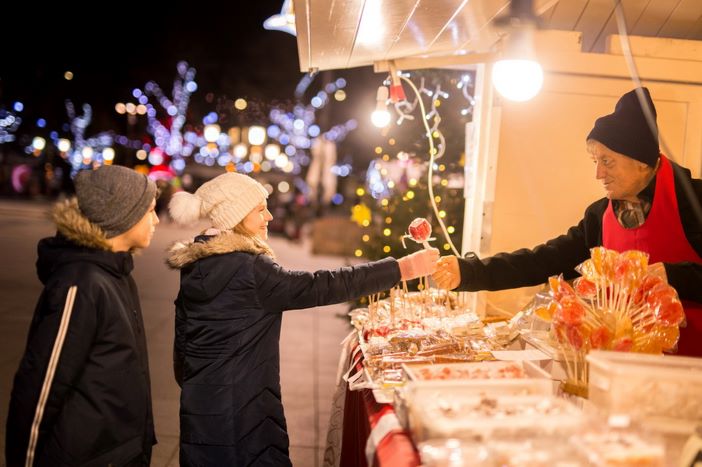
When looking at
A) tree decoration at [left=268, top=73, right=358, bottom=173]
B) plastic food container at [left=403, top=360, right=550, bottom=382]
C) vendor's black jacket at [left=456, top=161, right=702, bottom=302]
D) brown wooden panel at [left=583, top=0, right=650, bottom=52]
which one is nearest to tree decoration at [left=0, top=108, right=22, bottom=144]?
tree decoration at [left=268, top=73, right=358, bottom=173]

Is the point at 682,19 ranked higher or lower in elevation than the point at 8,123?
lower

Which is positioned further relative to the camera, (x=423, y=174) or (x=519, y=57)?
(x=423, y=174)

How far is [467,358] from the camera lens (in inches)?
A: 126

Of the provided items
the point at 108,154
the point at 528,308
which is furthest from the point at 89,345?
the point at 108,154

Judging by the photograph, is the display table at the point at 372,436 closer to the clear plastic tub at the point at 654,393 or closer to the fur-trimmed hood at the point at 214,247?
the clear plastic tub at the point at 654,393

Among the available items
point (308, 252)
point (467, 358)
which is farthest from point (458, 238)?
point (308, 252)

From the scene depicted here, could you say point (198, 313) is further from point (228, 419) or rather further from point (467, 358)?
point (467, 358)

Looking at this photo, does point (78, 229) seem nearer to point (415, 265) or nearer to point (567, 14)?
point (415, 265)

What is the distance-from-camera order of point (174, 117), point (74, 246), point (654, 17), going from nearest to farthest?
point (74, 246)
point (654, 17)
point (174, 117)

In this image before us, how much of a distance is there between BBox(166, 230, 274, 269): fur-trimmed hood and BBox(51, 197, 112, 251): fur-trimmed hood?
47 cm

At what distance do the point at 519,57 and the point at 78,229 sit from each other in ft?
7.23

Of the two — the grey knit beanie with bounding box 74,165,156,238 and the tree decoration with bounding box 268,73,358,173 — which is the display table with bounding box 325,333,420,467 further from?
the tree decoration with bounding box 268,73,358,173

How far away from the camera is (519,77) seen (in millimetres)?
3080

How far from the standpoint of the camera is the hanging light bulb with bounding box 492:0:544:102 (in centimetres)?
276
